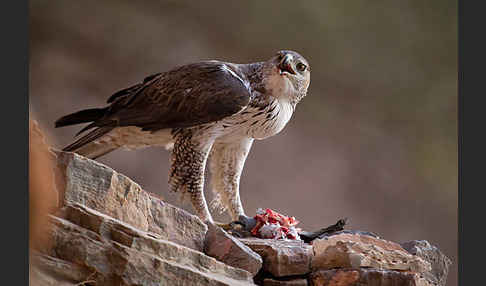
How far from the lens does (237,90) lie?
3.36 m

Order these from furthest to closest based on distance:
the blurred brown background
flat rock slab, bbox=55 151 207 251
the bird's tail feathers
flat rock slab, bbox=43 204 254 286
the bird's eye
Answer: the bird's eye < the bird's tail feathers < the blurred brown background < flat rock slab, bbox=55 151 207 251 < flat rock slab, bbox=43 204 254 286

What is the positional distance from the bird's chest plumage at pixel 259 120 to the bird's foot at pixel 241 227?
1.68 feet

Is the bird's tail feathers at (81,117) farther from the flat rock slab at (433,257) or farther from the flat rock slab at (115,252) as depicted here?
the flat rock slab at (433,257)

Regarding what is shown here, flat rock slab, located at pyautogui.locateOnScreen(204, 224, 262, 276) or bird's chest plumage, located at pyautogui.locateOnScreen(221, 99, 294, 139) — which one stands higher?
bird's chest plumage, located at pyautogui.locateOnScreen(221, 99, 294, 139)

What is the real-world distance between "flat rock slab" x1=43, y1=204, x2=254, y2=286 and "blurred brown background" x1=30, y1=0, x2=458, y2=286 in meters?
0.70

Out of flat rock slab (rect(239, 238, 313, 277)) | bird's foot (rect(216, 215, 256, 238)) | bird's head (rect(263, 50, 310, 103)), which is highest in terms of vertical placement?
bird's head (rect(263, 50, 310, 103))

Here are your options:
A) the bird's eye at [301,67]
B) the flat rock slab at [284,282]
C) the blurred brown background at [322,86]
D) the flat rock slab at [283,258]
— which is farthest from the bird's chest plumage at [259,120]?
the flat rock slab at [284,282]

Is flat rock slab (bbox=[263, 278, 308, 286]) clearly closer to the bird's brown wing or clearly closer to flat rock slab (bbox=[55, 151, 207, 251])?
flat rock slab (bbox=[55, 151, 207, 251])

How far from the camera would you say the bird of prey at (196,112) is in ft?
11.0

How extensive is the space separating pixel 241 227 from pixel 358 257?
33.5 inches

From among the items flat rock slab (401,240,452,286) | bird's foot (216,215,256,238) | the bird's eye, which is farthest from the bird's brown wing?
flat rock slab (401,240,452,286)

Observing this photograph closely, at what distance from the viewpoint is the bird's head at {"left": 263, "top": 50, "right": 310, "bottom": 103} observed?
3.48 meters

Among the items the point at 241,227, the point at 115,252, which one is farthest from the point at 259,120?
the point at 115,252

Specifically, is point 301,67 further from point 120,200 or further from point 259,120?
point 120,200
